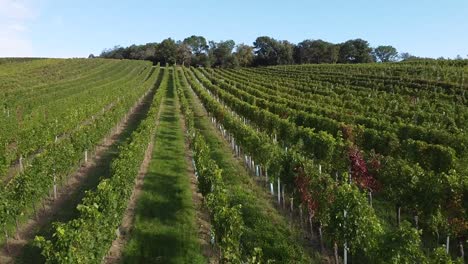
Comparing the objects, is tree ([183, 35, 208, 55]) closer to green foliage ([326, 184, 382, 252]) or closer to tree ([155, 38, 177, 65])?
tree ([155, 38, 177, 65])

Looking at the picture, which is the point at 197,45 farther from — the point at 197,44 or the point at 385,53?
the point at 385,53

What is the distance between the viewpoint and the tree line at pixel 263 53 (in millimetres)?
152500

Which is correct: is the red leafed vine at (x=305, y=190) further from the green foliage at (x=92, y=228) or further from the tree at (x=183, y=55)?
the tree at (x=183, y=55)

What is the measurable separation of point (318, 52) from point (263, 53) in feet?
67.3

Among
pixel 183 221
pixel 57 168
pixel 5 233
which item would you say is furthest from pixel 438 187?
pixel 57 168

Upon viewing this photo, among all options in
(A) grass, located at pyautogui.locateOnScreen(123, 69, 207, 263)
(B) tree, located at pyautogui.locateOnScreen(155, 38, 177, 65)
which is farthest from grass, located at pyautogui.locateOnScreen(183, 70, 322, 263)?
(B) tree, located at pyautogui.locateOnScreen(155, 38, 177, 65)

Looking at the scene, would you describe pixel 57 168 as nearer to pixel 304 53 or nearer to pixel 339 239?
pixel 339 239

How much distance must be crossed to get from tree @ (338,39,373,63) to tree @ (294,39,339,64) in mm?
3822

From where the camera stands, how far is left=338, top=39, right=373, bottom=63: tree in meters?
153

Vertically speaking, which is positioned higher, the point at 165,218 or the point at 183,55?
the point at 183,55

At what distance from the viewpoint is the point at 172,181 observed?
961 inches

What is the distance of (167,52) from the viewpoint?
154m

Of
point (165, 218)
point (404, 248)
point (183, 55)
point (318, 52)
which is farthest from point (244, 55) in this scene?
A: point (404, 248)

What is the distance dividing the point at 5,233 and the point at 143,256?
5.41m
